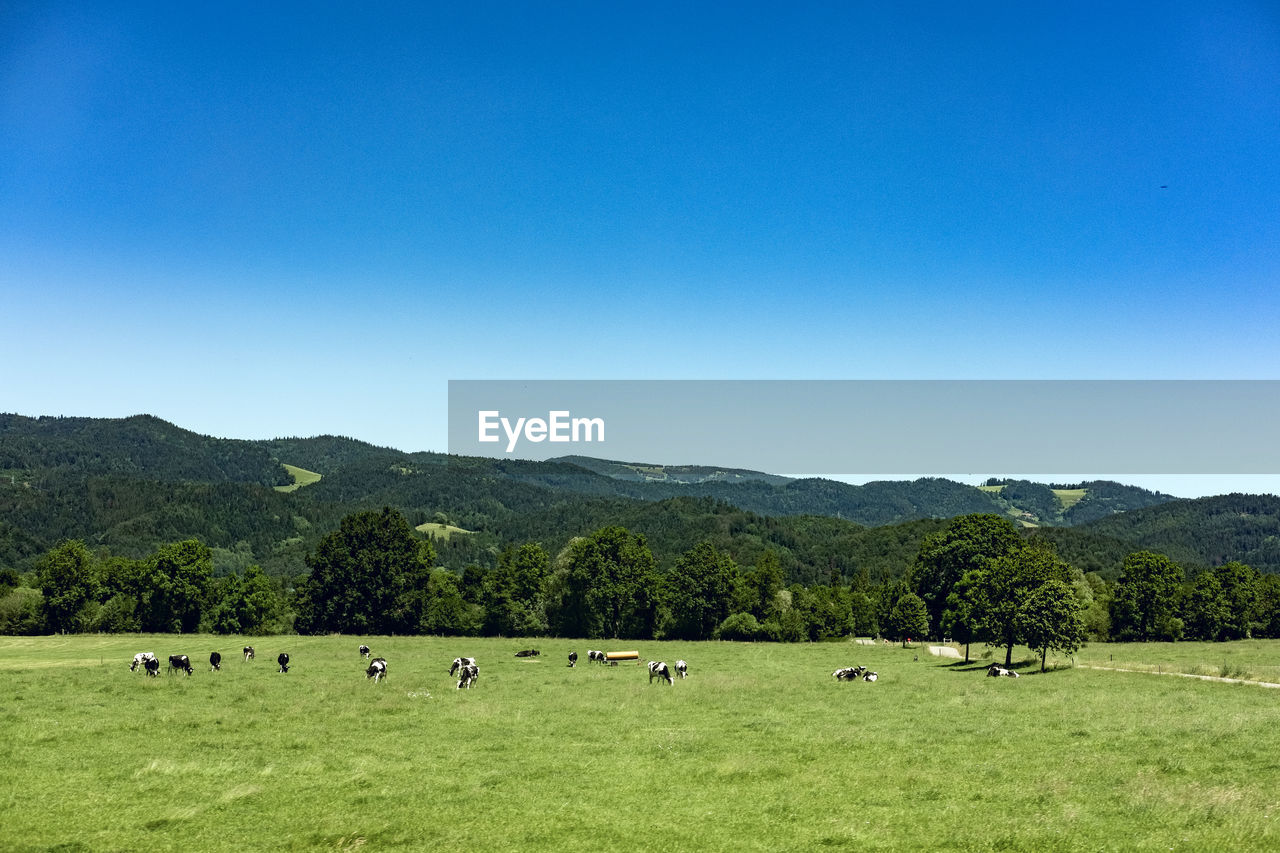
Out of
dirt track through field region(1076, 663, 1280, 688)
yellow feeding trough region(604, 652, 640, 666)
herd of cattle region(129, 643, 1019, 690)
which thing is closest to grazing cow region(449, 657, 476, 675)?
herd of cattle region(129, 643, 1019, 690)

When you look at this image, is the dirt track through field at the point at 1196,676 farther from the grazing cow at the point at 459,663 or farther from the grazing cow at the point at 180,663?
the grazing cow at the point at 180,663

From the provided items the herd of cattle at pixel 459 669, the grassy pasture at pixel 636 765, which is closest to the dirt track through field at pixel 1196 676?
the grassy pasture at pixel 636 765

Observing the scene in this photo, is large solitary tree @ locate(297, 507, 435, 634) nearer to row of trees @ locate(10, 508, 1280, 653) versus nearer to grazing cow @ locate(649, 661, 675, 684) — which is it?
row of trees @ locate(10, 508, 1280, 653)

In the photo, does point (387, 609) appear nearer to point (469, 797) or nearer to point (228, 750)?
point (228, 750)

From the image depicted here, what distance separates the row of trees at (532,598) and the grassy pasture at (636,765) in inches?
1601

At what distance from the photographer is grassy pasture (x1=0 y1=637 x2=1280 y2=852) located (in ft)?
60.1

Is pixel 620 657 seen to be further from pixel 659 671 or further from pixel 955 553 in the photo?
pixel 955 553

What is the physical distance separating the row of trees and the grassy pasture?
133ft

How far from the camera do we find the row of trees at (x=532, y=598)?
8338 centimetres

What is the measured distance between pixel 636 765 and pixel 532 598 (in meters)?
64.8

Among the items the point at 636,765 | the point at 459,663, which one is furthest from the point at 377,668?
the point at 636,765

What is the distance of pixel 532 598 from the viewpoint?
8762 centimetres

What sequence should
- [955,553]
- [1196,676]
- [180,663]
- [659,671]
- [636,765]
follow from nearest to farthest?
[636,765] → [1196,676] → [180,663] → [659,671] → [955,553]

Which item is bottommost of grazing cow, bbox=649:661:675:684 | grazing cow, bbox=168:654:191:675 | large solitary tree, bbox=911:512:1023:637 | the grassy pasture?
grazing cow, bbox=649:661:675:684
